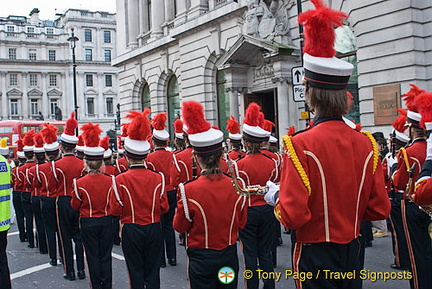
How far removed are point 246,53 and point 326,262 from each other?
615 inches

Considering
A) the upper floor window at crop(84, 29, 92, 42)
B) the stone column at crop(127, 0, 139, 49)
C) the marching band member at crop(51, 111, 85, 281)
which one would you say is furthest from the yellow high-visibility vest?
the upper floor window at crop(84, 29, 92, 42)

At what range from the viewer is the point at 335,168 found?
9.77ft

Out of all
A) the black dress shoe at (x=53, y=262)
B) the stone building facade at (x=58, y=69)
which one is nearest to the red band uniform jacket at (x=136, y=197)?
the black dress shoe at (x=53, y=262)

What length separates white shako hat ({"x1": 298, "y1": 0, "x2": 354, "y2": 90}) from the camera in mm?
2938

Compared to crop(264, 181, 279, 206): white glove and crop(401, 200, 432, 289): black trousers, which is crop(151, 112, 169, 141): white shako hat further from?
crop(264, 181, 279, 206): white glove

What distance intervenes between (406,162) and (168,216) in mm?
4582

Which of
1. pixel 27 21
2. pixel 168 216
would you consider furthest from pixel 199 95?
pixel 27 21

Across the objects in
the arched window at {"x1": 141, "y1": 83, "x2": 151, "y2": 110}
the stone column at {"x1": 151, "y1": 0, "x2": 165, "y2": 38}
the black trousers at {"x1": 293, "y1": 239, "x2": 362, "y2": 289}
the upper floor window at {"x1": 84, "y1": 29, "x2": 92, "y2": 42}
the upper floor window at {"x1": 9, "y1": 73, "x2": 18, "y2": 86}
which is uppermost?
the upper floor window at {"x1": 84, "y1": 29, "x2": 92, "y2": 42}

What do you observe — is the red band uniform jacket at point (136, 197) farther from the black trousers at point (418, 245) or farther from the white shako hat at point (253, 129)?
the black trousers at point (418, 245)

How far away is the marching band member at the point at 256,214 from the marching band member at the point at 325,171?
112 inches

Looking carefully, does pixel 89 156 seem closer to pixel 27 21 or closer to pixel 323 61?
pixel 323 61

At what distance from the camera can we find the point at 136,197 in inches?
217

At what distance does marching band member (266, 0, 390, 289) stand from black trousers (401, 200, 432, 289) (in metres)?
2.74

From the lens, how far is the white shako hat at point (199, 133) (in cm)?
448
